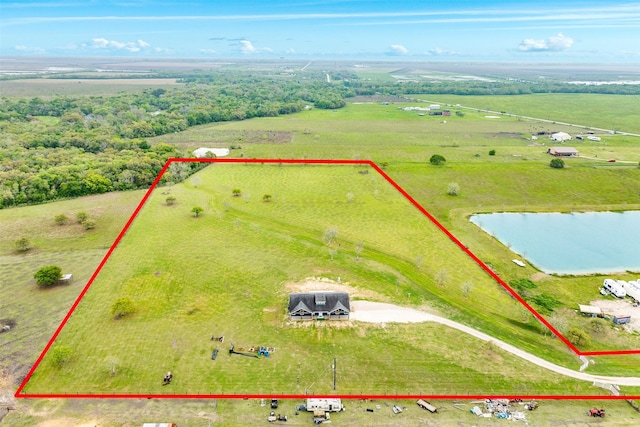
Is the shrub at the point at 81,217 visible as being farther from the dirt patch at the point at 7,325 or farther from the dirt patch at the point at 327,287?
the dirt patch at the point at 327,287

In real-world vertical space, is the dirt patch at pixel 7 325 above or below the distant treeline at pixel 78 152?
below

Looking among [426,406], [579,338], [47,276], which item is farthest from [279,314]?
[579,338]

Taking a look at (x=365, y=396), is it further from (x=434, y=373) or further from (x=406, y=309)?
(x=406, y=309)

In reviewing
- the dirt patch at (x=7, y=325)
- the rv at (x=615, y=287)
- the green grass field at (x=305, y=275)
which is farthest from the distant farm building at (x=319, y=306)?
the rv at (x=615, y=287)

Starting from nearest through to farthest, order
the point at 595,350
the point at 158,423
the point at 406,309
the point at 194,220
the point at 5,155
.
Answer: the point at 158,423
the point at 595,350
the point at 406,309
the point at 194,220
the point at 5,155

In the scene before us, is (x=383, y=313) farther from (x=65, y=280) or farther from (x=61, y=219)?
(x=61, y=219)

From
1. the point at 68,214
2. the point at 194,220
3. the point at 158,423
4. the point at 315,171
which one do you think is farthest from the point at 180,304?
the point at 315,171
